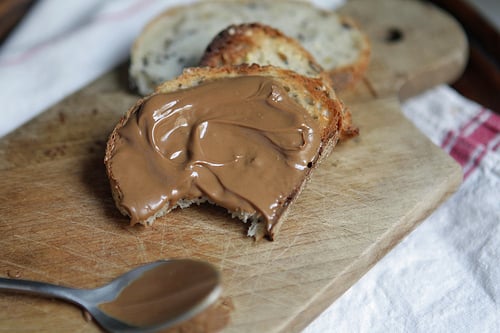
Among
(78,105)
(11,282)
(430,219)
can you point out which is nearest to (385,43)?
(430,219)

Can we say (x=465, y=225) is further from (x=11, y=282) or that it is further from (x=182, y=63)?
(x=11, y=282)

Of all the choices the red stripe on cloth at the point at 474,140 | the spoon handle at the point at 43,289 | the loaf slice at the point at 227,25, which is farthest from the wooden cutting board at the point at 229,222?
the red stripe on cloth at the point at 474,140

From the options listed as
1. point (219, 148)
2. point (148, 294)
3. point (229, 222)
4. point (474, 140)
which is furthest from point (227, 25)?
point (148, 294)

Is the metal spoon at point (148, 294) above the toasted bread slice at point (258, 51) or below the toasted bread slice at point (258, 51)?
below

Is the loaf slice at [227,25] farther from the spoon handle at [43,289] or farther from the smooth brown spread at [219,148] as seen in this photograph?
the spoon handle at [43,289]

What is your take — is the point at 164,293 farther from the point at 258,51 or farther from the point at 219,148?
the point at 258,51

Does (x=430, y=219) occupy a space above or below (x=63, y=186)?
below
